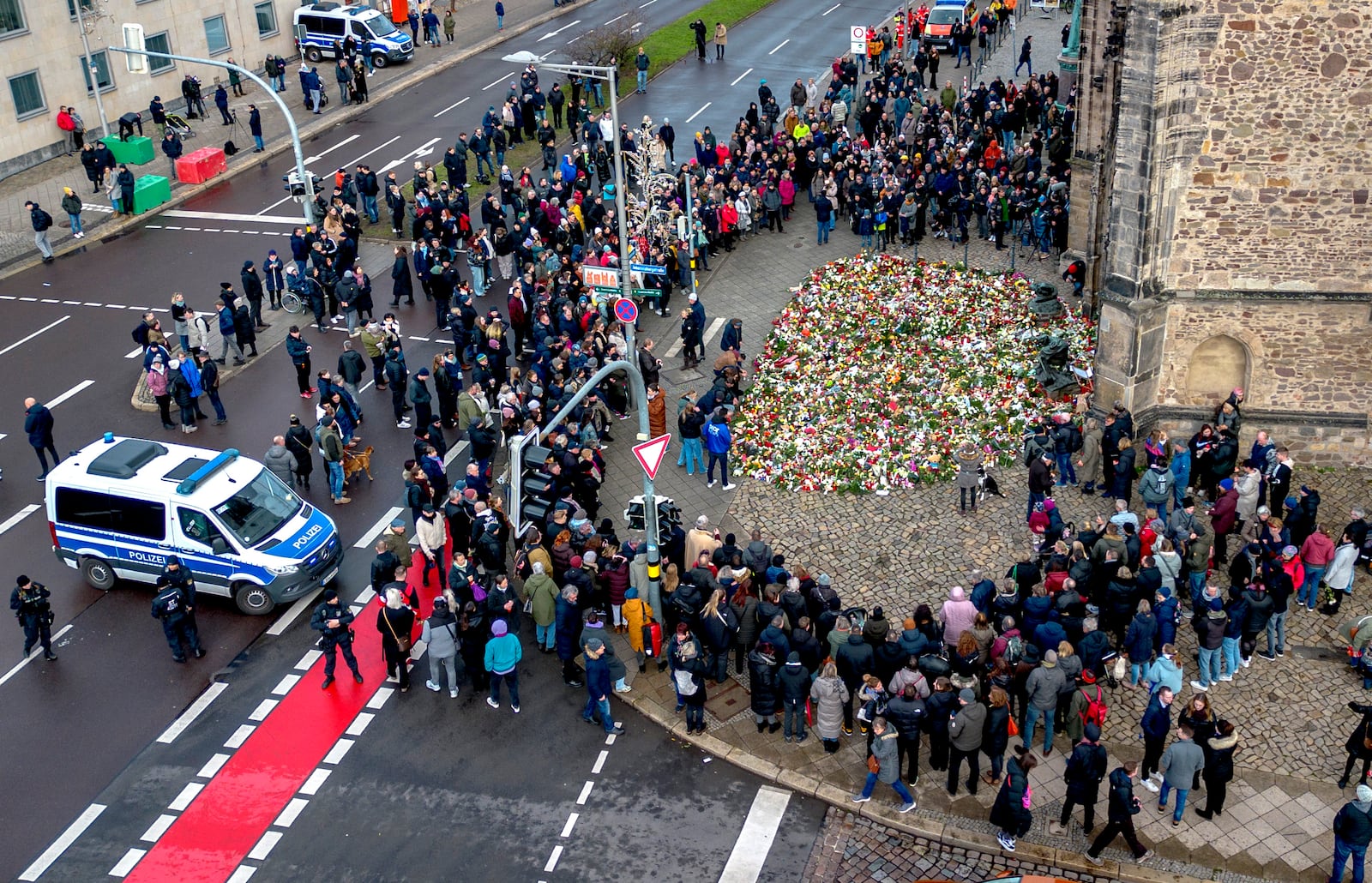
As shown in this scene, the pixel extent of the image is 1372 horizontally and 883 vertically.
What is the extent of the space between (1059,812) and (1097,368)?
9711 mm

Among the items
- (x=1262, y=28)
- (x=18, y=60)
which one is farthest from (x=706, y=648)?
(x=18, y=60)

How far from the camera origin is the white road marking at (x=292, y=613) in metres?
23.0

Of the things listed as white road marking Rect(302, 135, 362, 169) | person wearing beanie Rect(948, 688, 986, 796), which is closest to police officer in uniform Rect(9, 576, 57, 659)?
person wearing beanie Rect(948, 688, 986, 796)

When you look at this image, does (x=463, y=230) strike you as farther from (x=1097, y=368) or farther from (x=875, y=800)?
(x=875, y=800)

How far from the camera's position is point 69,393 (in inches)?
1222

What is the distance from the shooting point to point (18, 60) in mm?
43469

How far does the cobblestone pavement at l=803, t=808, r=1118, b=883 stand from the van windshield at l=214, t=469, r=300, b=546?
1018cm

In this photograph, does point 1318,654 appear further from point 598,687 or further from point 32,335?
point 32,335

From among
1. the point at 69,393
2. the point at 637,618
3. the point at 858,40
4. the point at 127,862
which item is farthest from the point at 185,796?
the point at 858,40

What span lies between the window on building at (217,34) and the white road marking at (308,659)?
34685mm

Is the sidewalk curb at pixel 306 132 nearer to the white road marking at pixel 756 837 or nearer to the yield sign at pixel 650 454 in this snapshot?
the yield sign at pixel 650 454

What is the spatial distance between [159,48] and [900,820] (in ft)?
134

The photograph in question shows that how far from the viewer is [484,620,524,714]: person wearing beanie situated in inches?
798

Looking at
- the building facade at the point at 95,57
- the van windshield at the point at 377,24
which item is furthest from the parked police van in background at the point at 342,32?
the building facade at the point at 95,57
